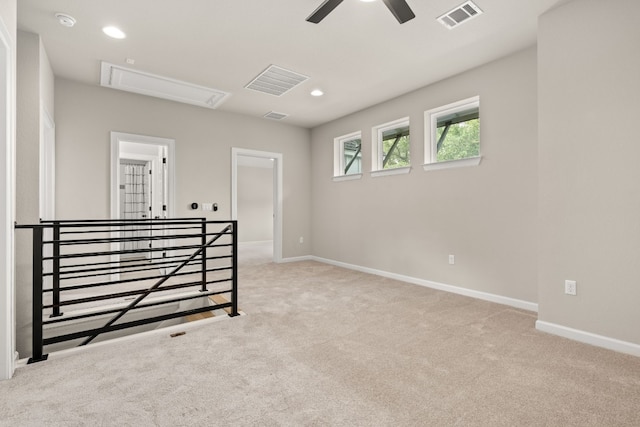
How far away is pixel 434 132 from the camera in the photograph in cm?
412

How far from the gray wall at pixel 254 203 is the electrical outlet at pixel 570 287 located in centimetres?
793

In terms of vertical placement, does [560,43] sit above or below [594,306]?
above

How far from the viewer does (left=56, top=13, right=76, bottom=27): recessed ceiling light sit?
263 cm

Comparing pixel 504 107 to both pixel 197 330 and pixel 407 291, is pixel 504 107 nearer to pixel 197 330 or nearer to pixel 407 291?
pixel 407 291

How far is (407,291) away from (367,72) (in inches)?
107

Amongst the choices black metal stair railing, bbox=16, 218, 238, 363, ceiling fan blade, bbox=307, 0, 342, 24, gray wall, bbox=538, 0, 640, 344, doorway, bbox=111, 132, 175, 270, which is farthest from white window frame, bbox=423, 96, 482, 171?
doorway, bbox=111, 132, 175, 270

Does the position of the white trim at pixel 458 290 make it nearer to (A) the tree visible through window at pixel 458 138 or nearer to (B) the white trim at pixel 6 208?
(A) the tree visible through window at pixel 458 138

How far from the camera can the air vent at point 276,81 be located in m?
3.71

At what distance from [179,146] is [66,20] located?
221 centimetres

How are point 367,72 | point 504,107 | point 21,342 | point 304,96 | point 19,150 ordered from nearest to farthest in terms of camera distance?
point 21,342 < point 19,150 < point 504,107 < point 367,72 < point 304,96

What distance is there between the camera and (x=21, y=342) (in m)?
2.34

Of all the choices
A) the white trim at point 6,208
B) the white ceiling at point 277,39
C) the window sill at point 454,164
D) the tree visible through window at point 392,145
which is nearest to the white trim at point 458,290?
the window sill at point 454,164

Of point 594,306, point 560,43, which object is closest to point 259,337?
point 594,306

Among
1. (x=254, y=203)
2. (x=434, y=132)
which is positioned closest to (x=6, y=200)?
(x=434, y=132)
